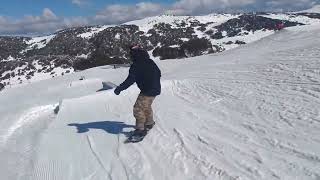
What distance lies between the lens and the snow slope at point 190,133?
753cm

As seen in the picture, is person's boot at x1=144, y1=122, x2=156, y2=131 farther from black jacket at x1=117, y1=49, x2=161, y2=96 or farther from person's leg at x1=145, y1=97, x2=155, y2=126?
black jacket at x1=117, y1=49, x2=161, y2=96

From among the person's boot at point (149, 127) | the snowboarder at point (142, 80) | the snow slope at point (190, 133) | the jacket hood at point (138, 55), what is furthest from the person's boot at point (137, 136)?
the jacket hood at point (138, 55)

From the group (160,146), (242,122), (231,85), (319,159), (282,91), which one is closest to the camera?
(319,159)

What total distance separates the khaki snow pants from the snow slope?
1.30 feet

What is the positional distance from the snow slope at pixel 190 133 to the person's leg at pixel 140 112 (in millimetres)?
367

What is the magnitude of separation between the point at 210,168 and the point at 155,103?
664cm

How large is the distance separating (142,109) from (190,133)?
3.66 ft

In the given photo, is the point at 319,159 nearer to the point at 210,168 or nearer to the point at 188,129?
the point at 210,168

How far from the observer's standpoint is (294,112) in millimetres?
10117

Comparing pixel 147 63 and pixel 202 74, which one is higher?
pixel 147 63

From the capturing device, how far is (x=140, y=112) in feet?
31.4

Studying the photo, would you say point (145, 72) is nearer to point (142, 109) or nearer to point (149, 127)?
point (142, 109)

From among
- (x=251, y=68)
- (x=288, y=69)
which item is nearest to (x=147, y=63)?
(x=288, y=69)

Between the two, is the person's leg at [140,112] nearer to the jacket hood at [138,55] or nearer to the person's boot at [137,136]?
the person's boot at [137,136]
